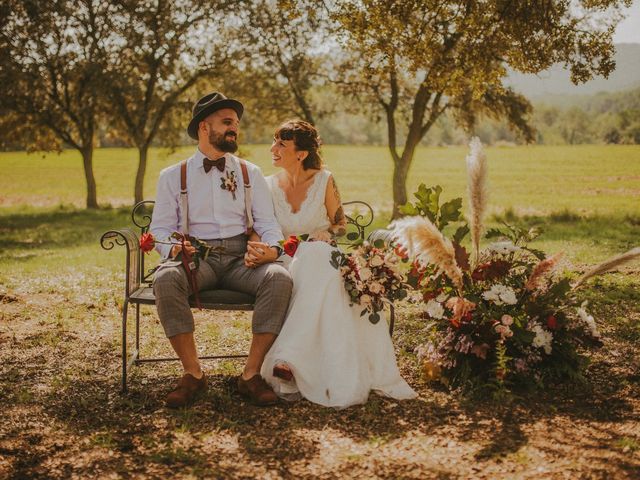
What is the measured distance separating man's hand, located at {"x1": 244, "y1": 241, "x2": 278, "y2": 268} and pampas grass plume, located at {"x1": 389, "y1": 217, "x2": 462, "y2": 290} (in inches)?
40.1

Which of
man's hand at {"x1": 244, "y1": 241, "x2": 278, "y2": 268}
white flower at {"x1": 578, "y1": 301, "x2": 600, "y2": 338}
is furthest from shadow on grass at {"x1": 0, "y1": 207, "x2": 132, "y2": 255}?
white flower at {"x1": 578, "y1": 301, "x2": 600, "y2": 338}

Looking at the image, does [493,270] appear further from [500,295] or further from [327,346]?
[327,346]

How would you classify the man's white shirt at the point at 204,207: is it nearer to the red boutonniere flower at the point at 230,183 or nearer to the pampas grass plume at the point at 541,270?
the red boutonniere flower at the point at 230,183

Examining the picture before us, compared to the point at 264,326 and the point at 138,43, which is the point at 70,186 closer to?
the point at 138,43

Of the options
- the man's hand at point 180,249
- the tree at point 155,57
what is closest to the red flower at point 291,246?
the man's hand at point 180,249

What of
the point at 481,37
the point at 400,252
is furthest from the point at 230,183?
the point at 481,37

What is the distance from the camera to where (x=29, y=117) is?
21984 mm

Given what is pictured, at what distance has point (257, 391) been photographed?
4.02 m

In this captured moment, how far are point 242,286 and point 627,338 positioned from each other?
3235 mm

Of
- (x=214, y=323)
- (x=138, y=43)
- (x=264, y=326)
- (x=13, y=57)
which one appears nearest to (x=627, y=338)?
(x=264, y=326)

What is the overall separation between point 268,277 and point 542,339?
5.83 feet

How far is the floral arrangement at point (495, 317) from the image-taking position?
408 centimetres

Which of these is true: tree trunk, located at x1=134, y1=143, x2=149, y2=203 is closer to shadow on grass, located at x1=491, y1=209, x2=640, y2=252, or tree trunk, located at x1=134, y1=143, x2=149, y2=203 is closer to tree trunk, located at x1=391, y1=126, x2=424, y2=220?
tree trunk, located at x1=391, y1=126, x2=424, y2=220

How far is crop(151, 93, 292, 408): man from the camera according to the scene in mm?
4066
